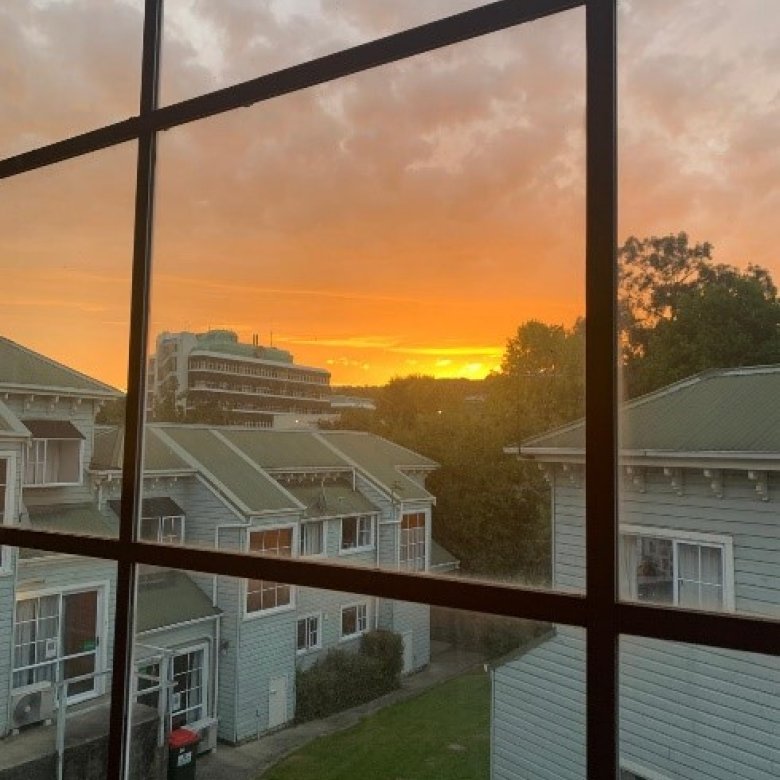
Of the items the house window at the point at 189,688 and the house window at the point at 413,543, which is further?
the house window at the point at 189,688

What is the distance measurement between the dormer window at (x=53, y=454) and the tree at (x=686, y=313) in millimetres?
1199

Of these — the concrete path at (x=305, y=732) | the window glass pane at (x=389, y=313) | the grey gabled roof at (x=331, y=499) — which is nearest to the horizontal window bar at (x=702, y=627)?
the window glass pane at (x=389, y=313)

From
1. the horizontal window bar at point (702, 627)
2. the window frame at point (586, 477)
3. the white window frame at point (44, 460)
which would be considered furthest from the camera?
the white window frame at point (44, 460)

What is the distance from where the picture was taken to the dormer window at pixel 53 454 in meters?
1.74

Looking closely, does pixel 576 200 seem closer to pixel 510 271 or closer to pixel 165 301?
pixel 510 271

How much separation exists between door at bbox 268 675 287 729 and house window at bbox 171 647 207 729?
14 cm

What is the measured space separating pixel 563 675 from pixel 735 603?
252 mm

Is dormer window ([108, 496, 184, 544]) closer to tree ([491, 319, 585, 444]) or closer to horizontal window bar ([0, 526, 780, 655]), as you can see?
horizontal window bar ([0, 526, 780, 655])

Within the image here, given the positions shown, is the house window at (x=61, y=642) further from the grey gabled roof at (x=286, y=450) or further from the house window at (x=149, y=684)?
the grey gabled roof at (x=286, y=450)

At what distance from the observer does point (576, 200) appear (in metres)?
1.17

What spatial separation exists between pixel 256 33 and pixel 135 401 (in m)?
0.78

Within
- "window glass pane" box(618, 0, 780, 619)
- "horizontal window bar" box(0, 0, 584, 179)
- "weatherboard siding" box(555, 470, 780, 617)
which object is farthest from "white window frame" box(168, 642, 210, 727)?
"horizontal window bar" box(0, 0, 584, 179)

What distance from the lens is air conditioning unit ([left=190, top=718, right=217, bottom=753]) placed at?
1.44m

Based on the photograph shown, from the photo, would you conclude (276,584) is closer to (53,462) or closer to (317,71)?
(53,462)
